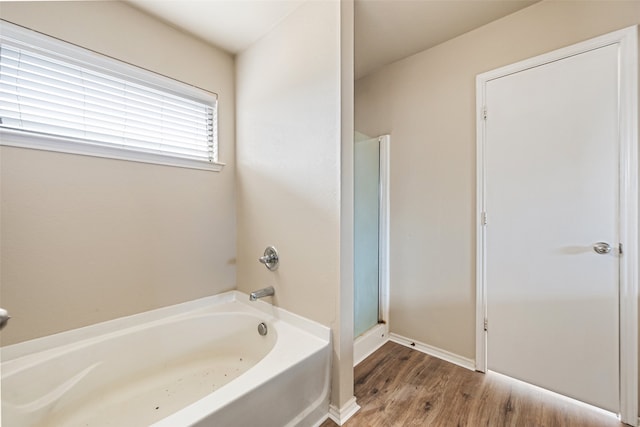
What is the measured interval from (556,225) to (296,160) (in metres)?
1.66

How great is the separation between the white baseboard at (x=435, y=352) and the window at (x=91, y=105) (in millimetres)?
2196

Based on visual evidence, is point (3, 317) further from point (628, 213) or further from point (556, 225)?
point (628, 213)

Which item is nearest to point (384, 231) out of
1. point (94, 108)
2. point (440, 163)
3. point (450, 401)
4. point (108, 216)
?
point (440, 163)

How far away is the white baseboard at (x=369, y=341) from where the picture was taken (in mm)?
1884

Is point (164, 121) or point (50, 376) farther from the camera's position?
point (164, 121)

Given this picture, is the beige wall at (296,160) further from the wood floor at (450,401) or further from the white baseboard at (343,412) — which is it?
the wood floor at (450,401)

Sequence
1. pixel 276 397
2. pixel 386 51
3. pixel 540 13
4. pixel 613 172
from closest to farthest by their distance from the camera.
→ pixel 276 397 < pixel 613 172 < pixel 540 13 < pixel 386 51

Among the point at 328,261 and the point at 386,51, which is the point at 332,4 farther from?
the point at 328,261

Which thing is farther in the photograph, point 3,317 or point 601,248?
point 601,248

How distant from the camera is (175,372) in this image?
61.7 inches

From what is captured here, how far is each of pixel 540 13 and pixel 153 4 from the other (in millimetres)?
2447

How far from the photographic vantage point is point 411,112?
2094 millimetres

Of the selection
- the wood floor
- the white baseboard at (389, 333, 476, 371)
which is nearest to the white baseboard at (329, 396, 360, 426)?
the wood floor

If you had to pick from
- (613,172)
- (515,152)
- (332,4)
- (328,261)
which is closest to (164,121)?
(332,4)
